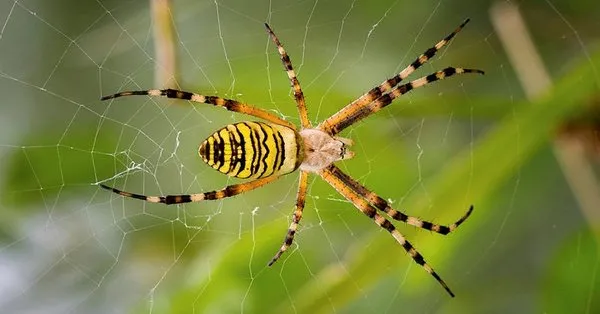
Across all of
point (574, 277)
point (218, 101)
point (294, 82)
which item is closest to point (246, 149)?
point (218, 101)

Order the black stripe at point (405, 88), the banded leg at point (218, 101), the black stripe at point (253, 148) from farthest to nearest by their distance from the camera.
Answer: the black stripe at point (405, 88), the banded leg at point (218, 101), the black stripe at point (253, 148)

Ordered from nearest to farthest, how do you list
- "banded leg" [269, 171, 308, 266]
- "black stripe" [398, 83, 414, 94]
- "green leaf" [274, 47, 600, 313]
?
"green leaf" [274, 47, 600, 313]
"banded leg" [269, 171, 308, 266]
"black stripe" [398, 83, 414, 94]

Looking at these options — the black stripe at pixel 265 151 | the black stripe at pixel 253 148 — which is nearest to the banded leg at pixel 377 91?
the black stripe at pixel 265 151

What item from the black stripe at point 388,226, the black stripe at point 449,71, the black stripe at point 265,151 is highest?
the black stripe at point 265,151

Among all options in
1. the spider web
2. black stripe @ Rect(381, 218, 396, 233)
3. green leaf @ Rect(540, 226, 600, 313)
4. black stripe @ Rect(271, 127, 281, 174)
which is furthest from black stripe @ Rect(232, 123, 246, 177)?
green leaf @ Rect(540, 226, 600, 313)

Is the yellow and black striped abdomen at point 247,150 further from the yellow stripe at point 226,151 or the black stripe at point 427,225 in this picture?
the black stripe at point 427,225

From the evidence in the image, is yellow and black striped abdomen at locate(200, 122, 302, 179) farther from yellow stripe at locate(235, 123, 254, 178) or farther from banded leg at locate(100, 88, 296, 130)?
banded leg at locate(100, 88, 296, 130)

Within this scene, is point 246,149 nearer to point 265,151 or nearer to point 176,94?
point 265,151
